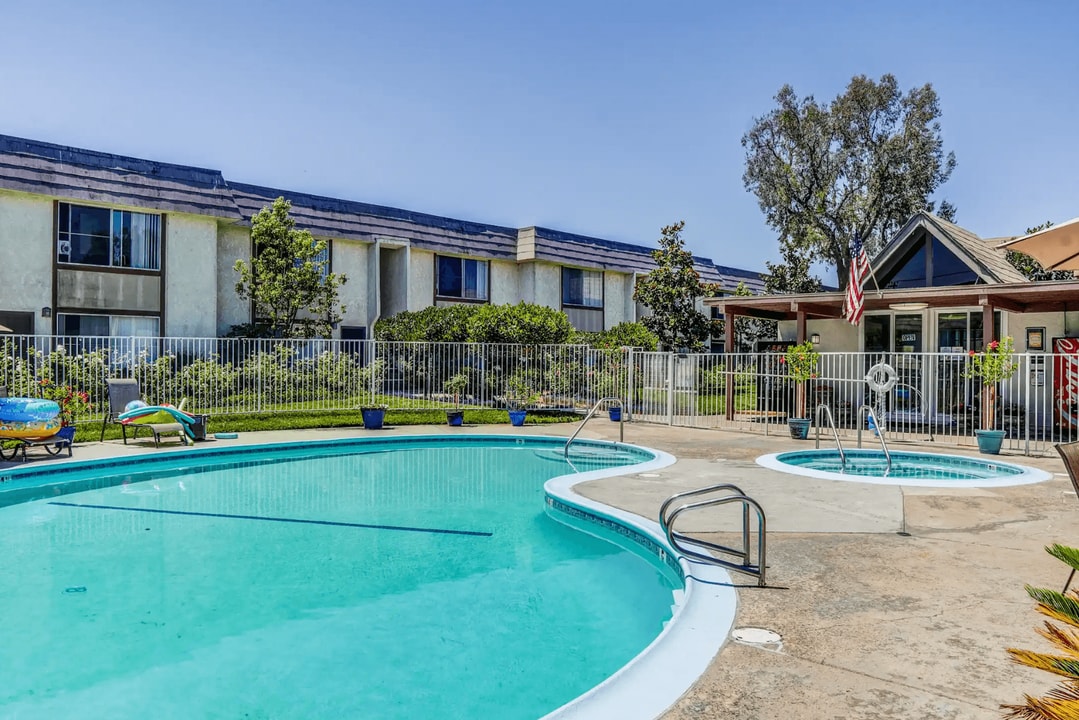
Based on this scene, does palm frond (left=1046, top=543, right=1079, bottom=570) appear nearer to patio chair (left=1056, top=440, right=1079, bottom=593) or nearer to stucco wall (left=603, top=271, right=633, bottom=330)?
patio chair (left=1056, top=440, right=1079, bottom=593)

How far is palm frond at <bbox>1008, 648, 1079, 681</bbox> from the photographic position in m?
1.93

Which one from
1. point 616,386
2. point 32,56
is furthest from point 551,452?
point 32,56

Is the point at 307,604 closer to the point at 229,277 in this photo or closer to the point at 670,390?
the point at 670,390

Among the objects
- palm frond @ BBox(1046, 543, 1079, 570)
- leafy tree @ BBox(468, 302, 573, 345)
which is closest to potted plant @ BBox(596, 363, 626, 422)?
leafy tree @ BBox(468, 302, 573, 345)

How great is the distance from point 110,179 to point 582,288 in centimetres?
1864

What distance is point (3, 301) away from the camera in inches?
735

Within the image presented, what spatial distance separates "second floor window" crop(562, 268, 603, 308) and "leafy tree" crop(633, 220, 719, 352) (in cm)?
449

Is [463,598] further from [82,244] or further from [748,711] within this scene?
[82,244]

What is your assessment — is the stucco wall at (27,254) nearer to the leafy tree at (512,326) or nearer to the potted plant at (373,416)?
the potted plant at (373,416)

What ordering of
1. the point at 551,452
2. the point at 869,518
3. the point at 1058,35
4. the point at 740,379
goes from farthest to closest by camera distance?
the point at 740,379 < the point at 1058,35 < the point at 551,452 < the point at 869,518

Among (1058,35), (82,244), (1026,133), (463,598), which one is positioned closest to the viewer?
(463,598)

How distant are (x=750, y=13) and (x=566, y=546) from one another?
12691mm

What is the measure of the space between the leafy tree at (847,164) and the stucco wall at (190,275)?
82.2 feet

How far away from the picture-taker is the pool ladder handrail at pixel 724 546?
16.5ft
